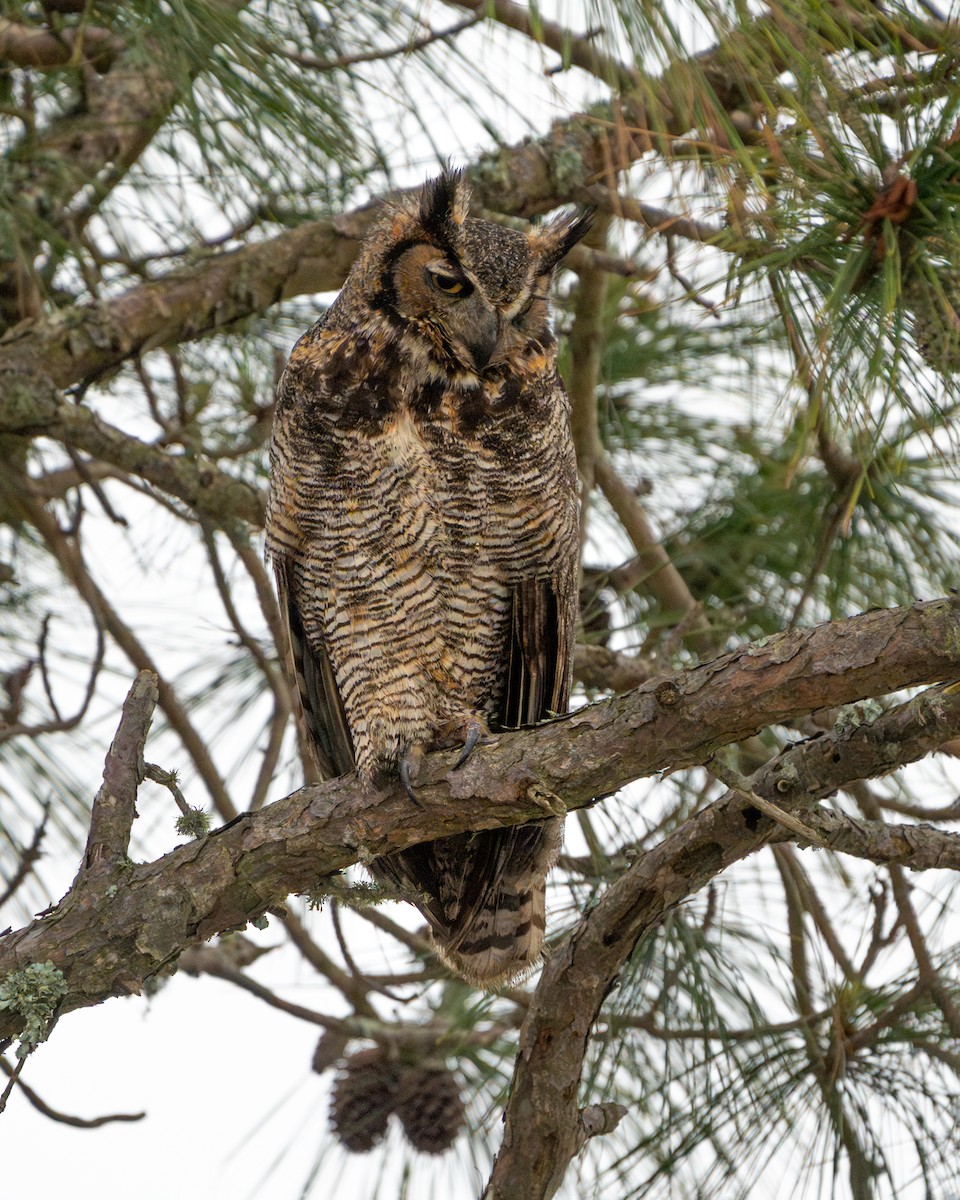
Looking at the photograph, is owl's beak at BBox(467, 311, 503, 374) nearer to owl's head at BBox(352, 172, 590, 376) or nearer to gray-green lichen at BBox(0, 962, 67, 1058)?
owl's head at BBox(352, 172, 590, 376)

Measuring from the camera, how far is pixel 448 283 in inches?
84.7

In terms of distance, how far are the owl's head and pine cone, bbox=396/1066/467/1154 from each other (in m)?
1.38

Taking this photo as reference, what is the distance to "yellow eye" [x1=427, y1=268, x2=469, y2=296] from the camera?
2.14 meters

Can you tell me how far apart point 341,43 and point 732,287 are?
118 cm

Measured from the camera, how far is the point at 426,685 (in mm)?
2217

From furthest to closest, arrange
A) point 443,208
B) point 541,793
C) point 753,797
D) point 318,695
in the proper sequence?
point 318,695 < point 443,208 < point 541,793 < point 753,797

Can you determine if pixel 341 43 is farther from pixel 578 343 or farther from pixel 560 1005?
pixel 560 1005

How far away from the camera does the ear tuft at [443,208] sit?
219 cm

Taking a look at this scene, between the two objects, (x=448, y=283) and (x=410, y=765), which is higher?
(x=448, y=283)

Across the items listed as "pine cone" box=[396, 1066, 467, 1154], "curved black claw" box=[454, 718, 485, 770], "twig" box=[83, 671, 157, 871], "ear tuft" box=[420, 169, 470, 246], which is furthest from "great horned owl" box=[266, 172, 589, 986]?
"pine cone" box=[396, 1066, 467, 1154]

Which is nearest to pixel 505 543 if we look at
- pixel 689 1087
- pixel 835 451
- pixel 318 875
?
pixel 318 875

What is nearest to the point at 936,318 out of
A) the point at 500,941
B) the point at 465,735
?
the point at 465,735

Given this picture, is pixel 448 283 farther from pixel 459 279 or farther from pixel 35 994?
pixel 35 994

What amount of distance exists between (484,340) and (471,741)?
0.61 metres
